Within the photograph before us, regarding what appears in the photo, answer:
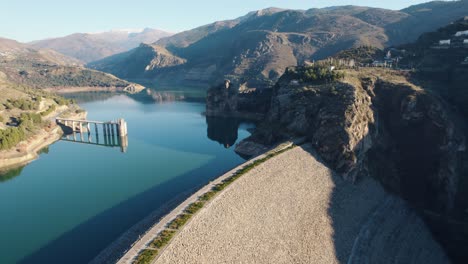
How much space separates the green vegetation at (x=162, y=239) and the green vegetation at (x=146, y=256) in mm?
901

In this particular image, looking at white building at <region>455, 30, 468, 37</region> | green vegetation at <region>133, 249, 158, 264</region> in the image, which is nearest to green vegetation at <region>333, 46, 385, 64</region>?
white building at <region>455, 30, 468, 37</region>

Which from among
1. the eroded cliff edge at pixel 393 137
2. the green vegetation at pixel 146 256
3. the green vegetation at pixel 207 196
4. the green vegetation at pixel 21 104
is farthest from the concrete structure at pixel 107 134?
the green vegetation at pixel 146 256

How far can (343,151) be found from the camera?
6512cm

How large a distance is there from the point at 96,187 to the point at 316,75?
211 feet

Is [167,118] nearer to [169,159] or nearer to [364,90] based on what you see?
[169,159]

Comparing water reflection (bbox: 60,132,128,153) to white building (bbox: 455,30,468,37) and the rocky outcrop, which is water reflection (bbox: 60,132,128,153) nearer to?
the rocky outcrop

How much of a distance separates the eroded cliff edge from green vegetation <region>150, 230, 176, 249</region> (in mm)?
38617

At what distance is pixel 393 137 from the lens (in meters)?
78.0

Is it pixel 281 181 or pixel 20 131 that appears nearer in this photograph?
pixel 281 181

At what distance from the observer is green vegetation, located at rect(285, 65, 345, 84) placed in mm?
89550

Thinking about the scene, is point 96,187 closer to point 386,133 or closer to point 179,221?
point 179,221

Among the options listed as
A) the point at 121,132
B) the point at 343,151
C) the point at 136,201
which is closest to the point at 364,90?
the point at 343,151

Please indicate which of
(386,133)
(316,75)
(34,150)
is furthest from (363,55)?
(34,150)

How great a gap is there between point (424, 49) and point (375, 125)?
58.2 meters
